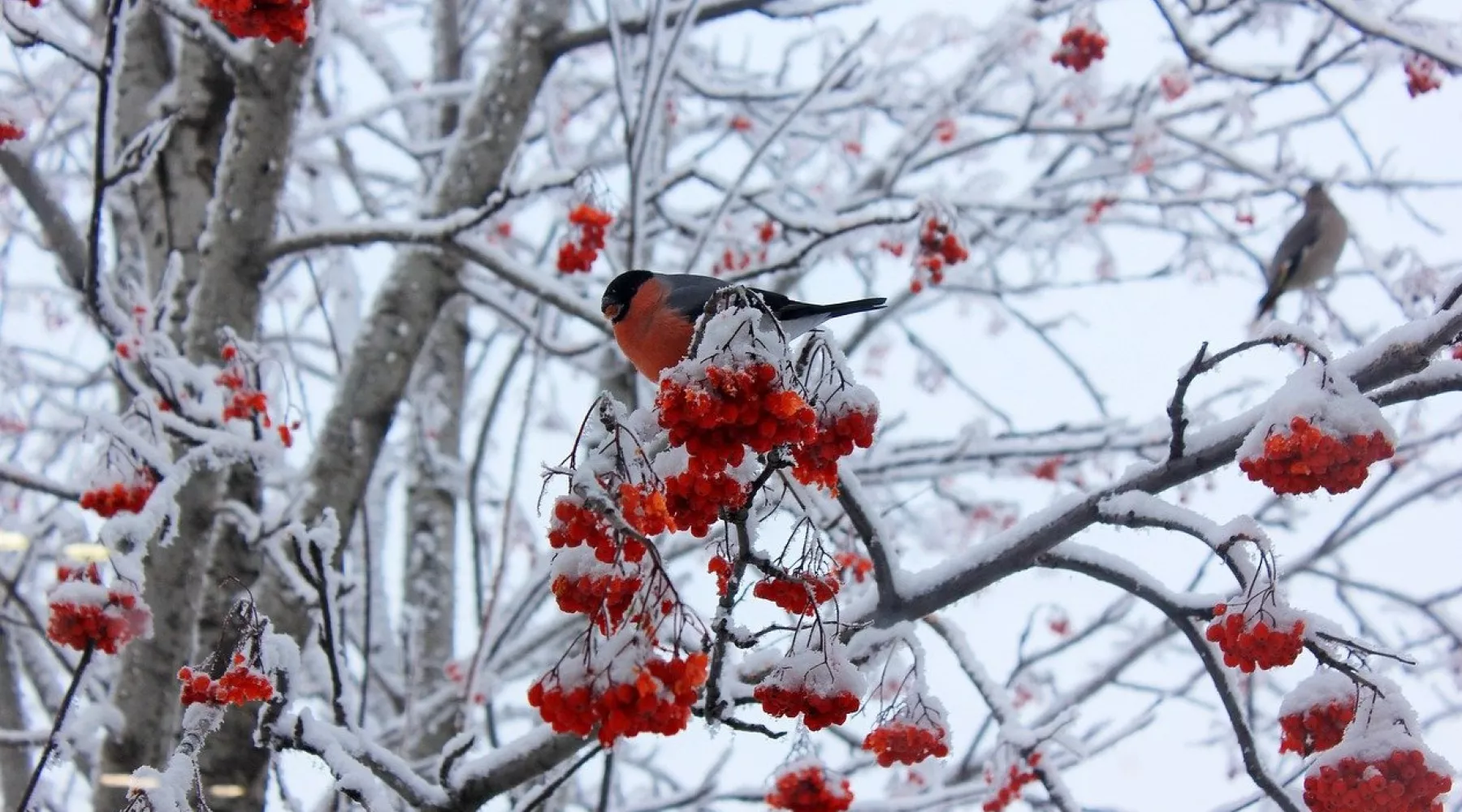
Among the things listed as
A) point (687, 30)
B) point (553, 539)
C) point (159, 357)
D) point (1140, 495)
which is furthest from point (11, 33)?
point (1140, 495)

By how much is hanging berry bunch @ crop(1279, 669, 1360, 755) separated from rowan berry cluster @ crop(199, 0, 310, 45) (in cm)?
248

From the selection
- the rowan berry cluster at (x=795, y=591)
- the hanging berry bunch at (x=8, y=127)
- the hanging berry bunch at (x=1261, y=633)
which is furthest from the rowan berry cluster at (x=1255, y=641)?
the hanging berry bunch at (x=8, y=127)

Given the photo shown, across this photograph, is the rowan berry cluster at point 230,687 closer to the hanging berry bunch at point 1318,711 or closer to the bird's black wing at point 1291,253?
the hanging berry bunch at point 1318,711

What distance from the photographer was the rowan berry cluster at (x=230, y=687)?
1.80 metres

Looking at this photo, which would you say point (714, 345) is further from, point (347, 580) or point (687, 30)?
point (687, 30)

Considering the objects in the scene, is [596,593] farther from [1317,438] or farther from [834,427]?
[1317,438]

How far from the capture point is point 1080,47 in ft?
14.9

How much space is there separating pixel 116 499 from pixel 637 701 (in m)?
1.89

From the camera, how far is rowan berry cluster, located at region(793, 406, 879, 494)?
1501 mm

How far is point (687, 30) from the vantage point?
3502 millimetres

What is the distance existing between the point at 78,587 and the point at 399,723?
2.38m

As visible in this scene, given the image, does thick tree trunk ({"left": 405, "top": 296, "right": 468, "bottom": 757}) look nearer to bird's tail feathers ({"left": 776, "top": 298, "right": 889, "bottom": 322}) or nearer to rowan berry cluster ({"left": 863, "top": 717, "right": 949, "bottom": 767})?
bird's tail feathers ({"left": 776, "top": 298, "right": 889, "bottom": 322})

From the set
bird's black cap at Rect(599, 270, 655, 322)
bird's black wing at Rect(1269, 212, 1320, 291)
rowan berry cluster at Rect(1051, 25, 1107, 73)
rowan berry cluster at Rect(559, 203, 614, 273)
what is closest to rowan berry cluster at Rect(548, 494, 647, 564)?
bird's black cap at Rect(599, 270, 655, 322)

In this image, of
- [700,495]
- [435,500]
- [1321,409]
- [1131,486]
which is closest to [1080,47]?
[1131,486]
